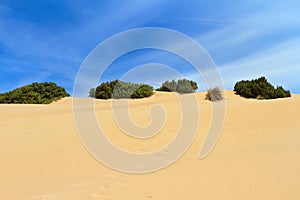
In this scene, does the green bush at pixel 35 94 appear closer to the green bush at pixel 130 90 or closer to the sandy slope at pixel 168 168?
the green bush at pixel 130 90

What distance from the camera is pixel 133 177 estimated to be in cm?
395

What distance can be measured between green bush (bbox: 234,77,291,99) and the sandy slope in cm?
1102

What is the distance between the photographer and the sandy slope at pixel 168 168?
10.4ft

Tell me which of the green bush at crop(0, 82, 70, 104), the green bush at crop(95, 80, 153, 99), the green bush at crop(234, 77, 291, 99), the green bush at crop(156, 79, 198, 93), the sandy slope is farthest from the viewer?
the green bush at crop(0, 82, 70, 104)

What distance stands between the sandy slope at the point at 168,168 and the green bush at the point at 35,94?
651 inches

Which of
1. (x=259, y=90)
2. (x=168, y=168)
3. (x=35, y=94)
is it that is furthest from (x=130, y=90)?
(x=168, y=168)

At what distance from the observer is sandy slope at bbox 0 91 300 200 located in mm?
3166

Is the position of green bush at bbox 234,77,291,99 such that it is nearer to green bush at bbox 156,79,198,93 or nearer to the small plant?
the small plant

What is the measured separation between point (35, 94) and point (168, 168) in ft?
72.2

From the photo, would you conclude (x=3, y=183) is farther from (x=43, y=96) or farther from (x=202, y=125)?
(x=43, y=96)

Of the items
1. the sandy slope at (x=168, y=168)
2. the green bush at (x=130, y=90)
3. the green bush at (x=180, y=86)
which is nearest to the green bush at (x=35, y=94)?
the green bush at (x=130, y=90)

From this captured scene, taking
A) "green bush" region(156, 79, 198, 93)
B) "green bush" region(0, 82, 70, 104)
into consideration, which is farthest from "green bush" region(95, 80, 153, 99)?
"green bush" region(0, 82, 70, 104)

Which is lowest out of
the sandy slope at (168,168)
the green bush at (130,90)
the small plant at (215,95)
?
the sandy slope at (168,168)

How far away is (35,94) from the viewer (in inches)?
907
